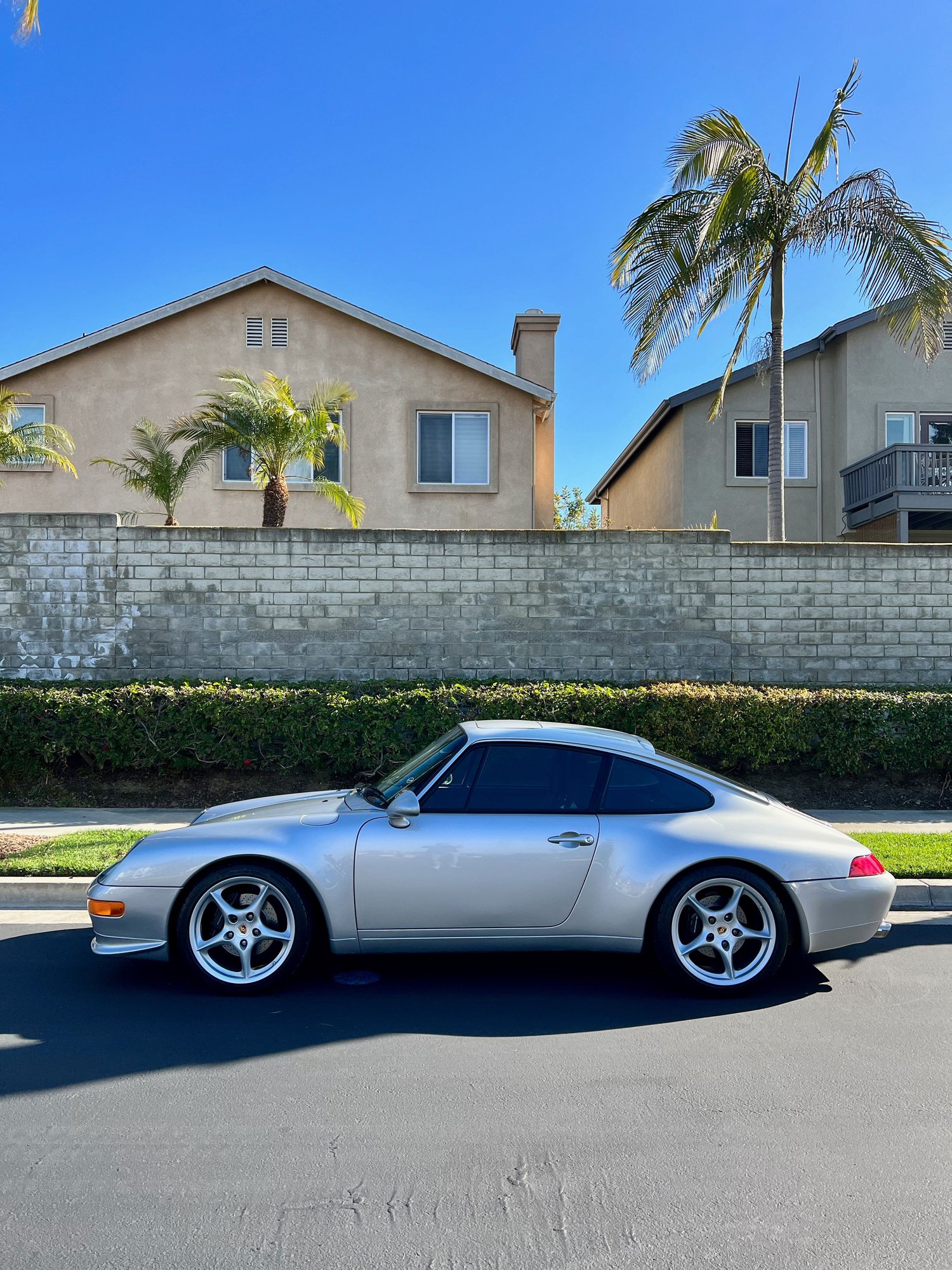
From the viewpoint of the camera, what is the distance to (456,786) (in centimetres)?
566

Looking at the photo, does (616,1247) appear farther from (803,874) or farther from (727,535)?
(727,535)

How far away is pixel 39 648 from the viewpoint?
497 inches

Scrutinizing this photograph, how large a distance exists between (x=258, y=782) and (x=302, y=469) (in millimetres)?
8919

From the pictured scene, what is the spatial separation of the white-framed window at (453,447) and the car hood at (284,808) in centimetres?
1304

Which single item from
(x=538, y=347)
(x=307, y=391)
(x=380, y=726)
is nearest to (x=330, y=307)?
(x=307, y=391)

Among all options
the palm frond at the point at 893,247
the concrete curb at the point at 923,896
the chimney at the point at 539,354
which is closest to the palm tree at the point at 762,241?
the palm frond at the point at 893,247

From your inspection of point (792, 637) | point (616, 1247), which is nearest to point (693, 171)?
point (792, 637)

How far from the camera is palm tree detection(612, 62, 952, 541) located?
1470 cm

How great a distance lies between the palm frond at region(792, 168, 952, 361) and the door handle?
1224cm

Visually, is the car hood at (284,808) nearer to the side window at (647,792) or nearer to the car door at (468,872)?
the car door at (468,872)

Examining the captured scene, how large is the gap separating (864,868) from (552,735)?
181cm

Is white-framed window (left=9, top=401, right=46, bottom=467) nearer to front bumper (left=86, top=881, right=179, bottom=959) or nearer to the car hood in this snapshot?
the car hood

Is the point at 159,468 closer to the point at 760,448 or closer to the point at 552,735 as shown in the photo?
the point at 552,735

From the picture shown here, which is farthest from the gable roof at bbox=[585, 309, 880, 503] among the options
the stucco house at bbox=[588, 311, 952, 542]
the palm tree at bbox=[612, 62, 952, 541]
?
the palm tree at bbox=[612, 62, 952, 541]
